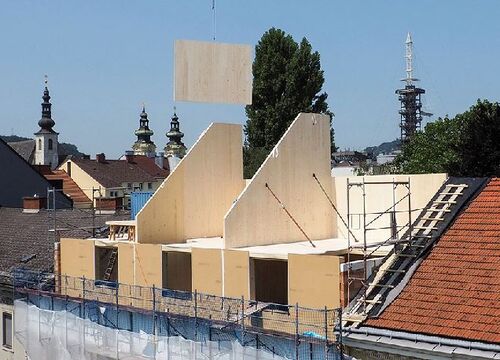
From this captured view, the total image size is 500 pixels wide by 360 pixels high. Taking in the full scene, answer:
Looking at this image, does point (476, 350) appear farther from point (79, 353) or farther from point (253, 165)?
point (253, 165)

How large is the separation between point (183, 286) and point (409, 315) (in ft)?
35.8

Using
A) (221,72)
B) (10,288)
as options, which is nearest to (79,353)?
(10,288)

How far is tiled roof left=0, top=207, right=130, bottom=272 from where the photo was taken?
2962 centimetres

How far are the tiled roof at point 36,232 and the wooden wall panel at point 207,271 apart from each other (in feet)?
28.1

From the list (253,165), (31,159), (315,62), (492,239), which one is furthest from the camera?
(31,159)

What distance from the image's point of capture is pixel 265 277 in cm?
2381

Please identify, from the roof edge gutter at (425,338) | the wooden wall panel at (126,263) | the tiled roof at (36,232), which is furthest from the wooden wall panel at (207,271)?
the tiled roof at (36,232)

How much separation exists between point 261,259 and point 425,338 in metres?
6.57

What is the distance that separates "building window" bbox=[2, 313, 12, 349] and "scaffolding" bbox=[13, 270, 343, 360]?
260 centimetres

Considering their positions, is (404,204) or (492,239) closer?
(492,239)

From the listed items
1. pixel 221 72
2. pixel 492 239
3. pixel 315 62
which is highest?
pixel 315 62

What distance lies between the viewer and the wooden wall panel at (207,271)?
20.7 meters

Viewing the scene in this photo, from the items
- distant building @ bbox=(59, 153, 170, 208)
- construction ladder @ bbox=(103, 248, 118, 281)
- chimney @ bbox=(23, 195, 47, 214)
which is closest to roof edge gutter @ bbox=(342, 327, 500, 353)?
construction ladder @ bbox=(103, 248, 118, 281)

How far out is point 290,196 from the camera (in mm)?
23719
